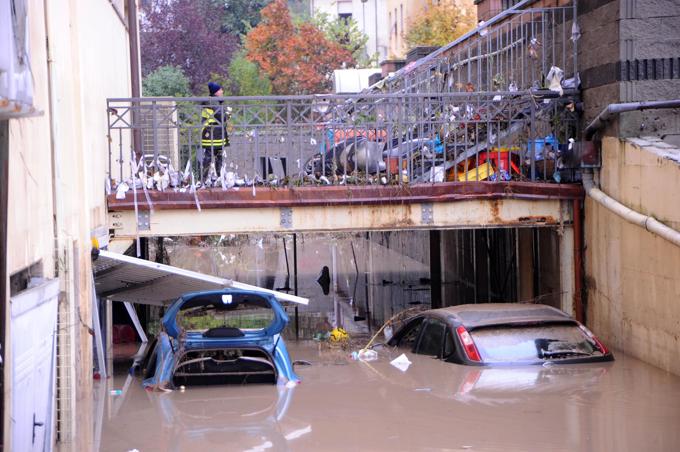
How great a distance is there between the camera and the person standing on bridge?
14266 millimetres

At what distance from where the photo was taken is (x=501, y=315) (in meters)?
11.2

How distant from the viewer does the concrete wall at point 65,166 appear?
730cm

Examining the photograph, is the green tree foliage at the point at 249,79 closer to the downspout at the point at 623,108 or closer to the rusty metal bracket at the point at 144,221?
the rusty metal bracket at the point at 144,221

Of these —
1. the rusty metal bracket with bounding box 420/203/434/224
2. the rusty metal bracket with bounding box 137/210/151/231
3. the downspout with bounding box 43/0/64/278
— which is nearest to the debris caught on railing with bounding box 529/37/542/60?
the rusty metal bracket with bounding box 420/203/434/224

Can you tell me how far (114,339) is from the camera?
53.7 feet

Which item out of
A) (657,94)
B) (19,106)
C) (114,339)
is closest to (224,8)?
(114,339)

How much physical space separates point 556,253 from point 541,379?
4576mm

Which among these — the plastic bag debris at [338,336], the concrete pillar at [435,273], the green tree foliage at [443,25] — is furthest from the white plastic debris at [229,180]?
the green tree foliage at [443,25]

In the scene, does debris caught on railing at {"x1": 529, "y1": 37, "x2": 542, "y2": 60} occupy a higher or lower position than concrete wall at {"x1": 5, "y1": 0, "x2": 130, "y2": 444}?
higher

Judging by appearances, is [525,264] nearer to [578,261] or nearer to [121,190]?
[578,261]

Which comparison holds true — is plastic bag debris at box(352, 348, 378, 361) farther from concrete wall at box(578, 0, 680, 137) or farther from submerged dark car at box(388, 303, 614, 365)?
concrete wall at box(578, 0, 680, 137)

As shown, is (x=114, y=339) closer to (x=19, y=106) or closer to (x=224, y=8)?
(x=19, y=106)

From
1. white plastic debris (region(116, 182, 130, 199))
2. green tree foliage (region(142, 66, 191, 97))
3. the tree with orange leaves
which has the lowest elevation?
white plastic debris (region(116, 182, 130, 199))

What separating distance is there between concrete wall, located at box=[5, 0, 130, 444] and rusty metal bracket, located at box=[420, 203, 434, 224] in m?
4.27
